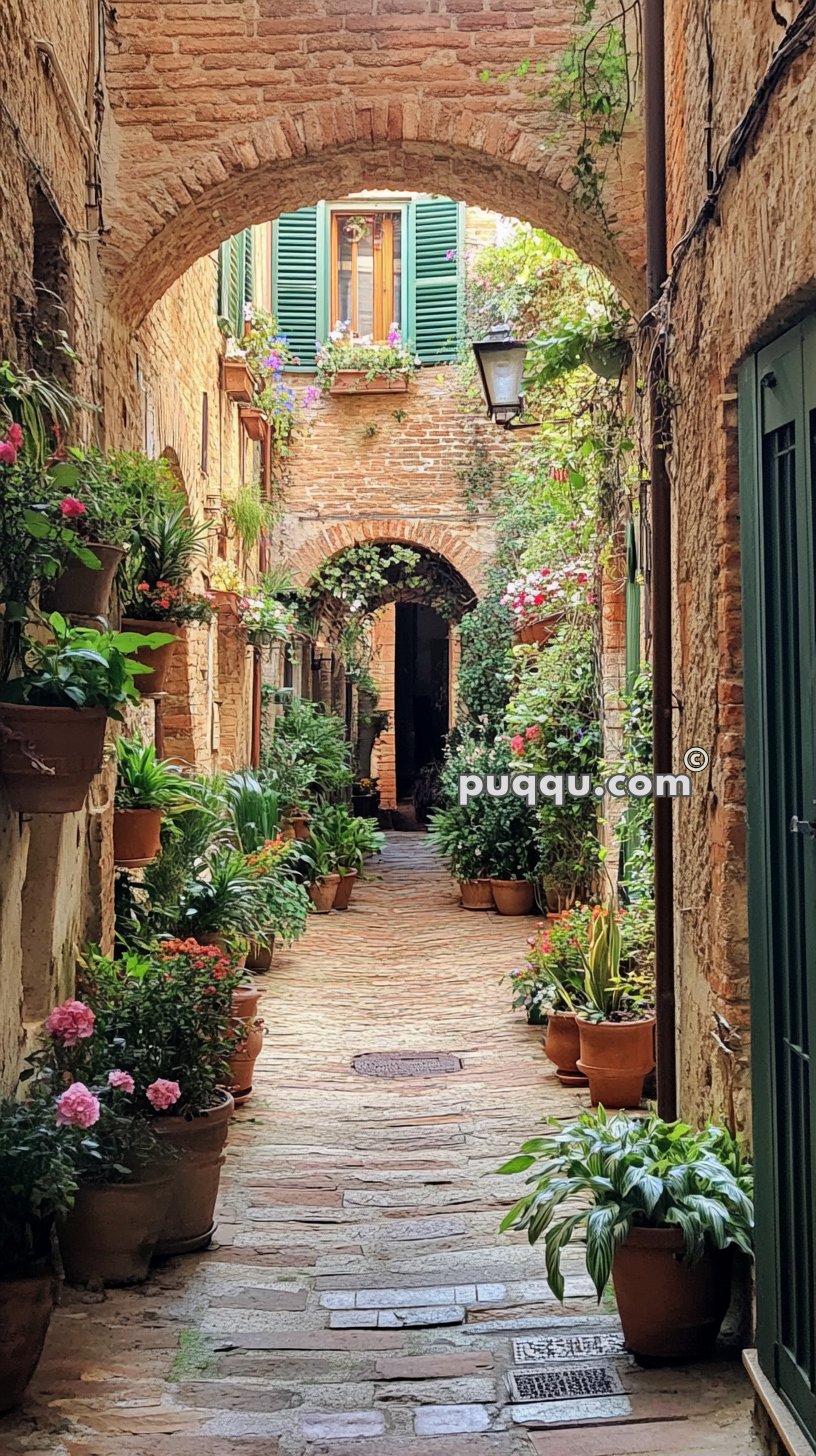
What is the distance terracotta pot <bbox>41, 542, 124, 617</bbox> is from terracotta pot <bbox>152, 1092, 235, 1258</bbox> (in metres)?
1.55

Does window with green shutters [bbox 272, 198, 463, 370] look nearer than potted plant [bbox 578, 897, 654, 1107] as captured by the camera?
No

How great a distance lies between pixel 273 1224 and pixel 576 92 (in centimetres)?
447

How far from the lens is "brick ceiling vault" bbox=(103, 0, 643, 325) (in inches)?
210

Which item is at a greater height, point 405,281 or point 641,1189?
point 405,281

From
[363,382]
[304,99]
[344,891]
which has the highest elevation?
[363,382]

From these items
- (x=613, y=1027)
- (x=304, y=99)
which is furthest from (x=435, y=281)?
(x=613, y=1027)

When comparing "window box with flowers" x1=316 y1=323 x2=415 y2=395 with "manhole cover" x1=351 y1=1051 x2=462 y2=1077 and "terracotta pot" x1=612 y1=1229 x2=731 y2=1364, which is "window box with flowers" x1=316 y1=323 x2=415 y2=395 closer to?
"manhole cover" x1=351 y1=1051 x2=462 y2=1077

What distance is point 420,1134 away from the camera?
5.27 meters

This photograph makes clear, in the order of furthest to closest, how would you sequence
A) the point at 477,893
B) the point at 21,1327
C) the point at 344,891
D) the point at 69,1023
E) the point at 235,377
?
the point at 344,891, the point at 477,893, the point at 235,377, the point at 69,1023, the point at 21,1327

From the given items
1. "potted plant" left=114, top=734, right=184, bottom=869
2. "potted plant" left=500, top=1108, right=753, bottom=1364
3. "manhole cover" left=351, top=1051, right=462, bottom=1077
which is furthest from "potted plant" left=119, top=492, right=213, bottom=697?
"potted plant" left=500, top=1108, right=753, bottom=1364

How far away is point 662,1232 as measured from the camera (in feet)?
10.0

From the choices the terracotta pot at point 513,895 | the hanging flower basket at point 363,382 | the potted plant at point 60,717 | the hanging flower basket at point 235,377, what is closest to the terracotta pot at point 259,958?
the terracotta pot at point 513,895

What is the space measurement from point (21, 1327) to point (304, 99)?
4652mm

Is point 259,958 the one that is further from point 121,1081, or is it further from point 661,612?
point 661,612
